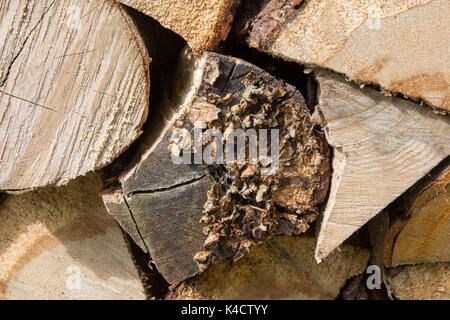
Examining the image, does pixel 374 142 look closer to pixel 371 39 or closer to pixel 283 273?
pixel 371 39

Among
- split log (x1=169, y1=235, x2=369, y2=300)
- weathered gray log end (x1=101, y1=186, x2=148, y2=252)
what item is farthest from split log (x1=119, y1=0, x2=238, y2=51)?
split log (x1=169, y1=235, x2=369, y2=300)

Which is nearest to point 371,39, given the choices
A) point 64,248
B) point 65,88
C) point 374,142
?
point 374,142

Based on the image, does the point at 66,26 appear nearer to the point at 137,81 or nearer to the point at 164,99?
the point at 137,81

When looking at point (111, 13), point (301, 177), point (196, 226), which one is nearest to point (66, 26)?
point (111, 13)

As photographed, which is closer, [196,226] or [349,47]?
[349,47]

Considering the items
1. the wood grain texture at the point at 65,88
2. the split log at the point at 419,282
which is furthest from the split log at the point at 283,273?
the wood grain texture at the point at 65,88

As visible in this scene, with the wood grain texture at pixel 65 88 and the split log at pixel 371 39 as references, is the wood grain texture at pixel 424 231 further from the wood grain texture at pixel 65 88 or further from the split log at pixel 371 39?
the wood grain texture at pixel 65 88
